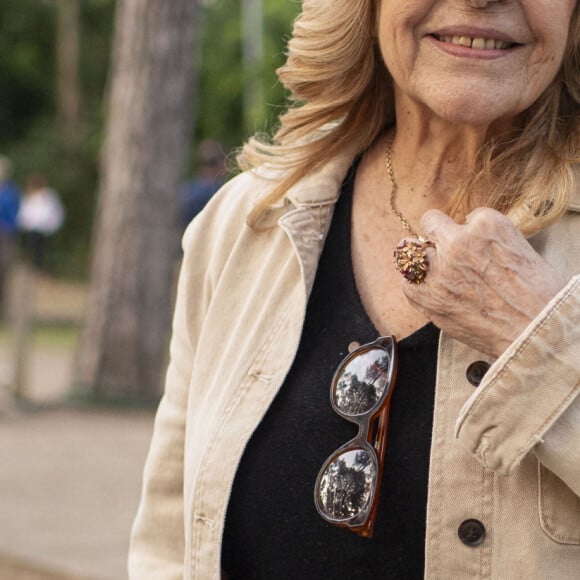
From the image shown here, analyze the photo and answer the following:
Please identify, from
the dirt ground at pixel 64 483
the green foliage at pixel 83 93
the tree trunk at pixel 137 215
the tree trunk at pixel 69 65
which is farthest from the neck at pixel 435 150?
the tree trunk at pixel 69 65

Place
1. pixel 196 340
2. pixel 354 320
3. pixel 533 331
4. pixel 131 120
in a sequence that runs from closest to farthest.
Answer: pixel 533 331 → pixel 354 320 → pixel 196 340 → pixel 131 120

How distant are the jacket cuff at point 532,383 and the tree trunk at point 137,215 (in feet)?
24.7

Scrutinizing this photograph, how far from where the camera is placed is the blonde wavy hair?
2.10 metres

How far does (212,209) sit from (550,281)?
0.84 meters

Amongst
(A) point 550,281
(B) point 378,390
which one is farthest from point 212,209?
(A) point 550,281

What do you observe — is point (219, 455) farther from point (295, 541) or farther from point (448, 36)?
point (448, 36)

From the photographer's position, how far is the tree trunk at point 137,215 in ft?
30.2

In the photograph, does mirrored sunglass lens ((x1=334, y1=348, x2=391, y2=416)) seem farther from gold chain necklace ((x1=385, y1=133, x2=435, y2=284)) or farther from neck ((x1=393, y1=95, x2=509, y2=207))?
neck ((x1=393, y1=95, x2=509, y2=207))

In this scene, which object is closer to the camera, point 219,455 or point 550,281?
point 550,281

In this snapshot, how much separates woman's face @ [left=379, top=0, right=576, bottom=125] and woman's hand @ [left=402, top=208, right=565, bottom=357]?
23 centimetres

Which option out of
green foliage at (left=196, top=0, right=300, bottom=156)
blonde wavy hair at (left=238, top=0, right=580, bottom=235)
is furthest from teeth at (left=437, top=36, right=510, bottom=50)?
green foliage at (left=196, top=0, right=300, bottom=156)

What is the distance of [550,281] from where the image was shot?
6.21ft

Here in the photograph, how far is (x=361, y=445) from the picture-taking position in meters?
2.05

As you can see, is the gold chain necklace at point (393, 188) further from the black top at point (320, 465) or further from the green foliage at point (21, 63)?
the green foliage at point (21, 63)
